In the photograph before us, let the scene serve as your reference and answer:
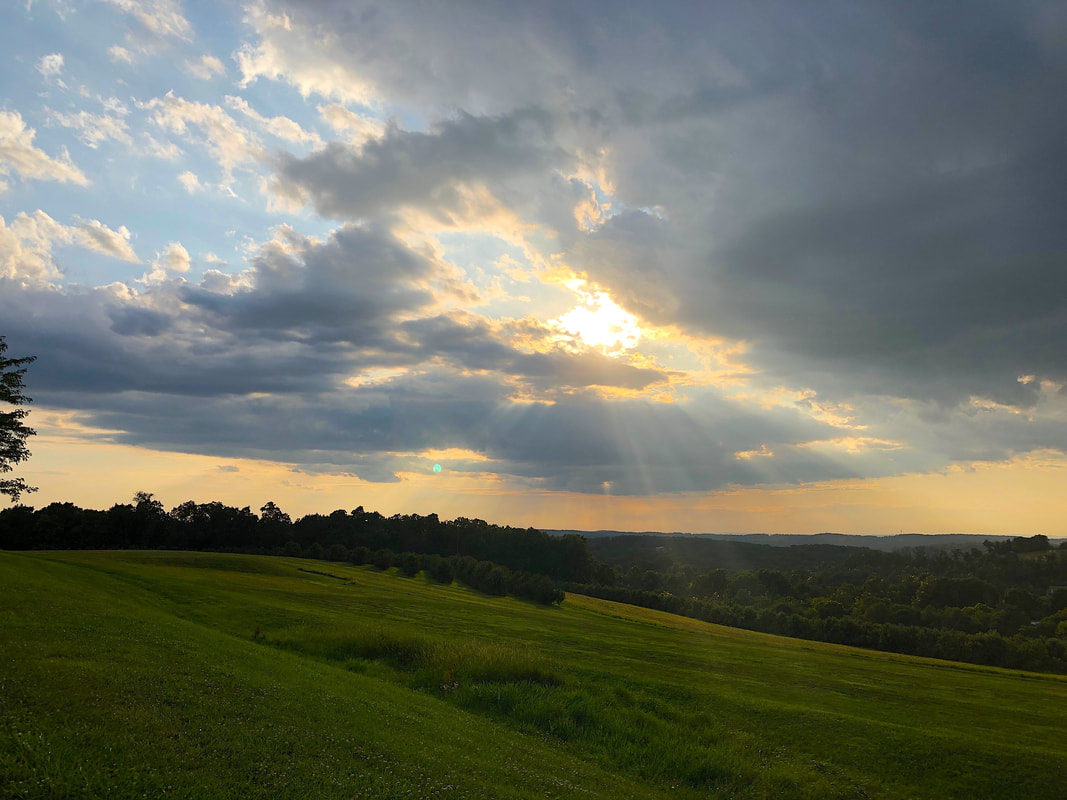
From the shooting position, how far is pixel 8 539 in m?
108

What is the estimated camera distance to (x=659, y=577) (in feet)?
477

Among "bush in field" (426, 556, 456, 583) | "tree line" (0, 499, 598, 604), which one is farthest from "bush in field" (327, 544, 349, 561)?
"bush in field" (426, 556, 456, 583)

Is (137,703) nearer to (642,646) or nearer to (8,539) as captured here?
(642,646)

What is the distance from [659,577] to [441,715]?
133 m

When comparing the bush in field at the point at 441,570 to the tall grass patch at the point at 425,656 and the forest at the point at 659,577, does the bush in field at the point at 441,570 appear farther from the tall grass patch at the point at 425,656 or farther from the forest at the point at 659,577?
the tall grass patch at the point at 425,656

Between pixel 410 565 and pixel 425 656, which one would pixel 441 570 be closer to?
pixel 410 565

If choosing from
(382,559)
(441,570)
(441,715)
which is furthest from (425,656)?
(382,559)

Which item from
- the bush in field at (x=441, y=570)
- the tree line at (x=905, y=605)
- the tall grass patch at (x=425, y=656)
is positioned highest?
the tall grass patch at (x=425, y=656)

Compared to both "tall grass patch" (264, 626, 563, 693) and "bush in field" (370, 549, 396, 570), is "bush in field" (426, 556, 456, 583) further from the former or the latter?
"tall grass patch" (264, 626, 563, 693)

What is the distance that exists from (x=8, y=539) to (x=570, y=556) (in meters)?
117

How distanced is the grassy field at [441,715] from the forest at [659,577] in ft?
172

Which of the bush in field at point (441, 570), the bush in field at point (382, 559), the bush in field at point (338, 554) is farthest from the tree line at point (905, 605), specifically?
the bush in field at point (338, 554)

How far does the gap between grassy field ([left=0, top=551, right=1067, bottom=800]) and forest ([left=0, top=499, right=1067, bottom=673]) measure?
5227cm

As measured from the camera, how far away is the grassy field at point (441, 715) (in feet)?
40.8
